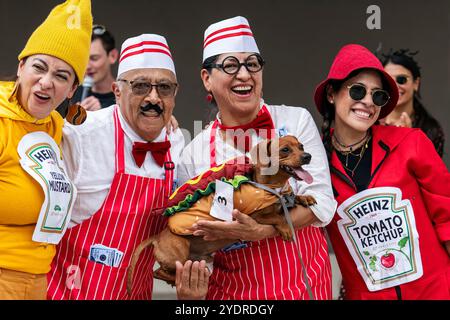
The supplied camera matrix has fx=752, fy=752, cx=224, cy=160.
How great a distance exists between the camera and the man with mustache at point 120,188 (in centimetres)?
345

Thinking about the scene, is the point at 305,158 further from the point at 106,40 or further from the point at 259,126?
the point at 106,40

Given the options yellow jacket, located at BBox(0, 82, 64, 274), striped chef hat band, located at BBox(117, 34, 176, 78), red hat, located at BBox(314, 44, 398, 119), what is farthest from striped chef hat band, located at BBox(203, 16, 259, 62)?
yellow jacket, located at BBox(0, 82, 64, 274)

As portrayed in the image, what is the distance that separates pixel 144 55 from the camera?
358 cm

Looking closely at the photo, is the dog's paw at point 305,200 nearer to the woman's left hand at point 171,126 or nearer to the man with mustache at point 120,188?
the man with mustache at point 120,188

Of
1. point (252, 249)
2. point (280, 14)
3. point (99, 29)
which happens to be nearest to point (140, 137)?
point (252, 249)

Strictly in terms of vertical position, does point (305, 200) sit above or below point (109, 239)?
above

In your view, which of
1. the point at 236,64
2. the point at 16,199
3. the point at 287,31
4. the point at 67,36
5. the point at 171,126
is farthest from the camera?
the point at 287,31

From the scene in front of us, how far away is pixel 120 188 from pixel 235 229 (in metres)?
0.59

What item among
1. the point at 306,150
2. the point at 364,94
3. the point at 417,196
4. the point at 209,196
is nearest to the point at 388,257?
the point at 417,196

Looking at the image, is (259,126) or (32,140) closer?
(32,140)

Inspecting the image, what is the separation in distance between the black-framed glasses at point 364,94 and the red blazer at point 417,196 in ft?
0.64

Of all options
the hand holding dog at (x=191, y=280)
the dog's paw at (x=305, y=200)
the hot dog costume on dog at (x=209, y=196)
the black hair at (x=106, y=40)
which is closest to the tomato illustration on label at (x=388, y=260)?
the dog's paw at (x=305, y=200)

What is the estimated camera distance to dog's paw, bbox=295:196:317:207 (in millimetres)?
3281
